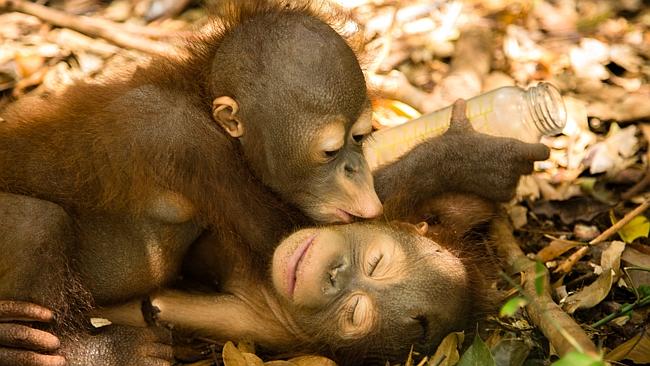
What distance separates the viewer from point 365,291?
3.27 metres

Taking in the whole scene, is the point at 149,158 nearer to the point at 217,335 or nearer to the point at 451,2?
the point at 217,335

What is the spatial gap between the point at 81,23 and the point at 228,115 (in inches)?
80.4

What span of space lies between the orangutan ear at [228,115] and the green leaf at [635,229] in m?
1.85

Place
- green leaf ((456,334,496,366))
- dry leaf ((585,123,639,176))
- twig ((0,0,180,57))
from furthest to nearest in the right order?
twig ((0,0,180,57)), dry leaf ((585,123,639,176)), green leaf ((456,334,496,366))

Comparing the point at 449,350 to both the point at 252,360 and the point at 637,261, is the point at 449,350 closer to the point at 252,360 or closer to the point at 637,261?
the point at 252,360

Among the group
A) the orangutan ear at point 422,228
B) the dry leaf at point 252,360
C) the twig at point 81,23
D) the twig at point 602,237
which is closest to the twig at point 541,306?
the twig at point 602,237

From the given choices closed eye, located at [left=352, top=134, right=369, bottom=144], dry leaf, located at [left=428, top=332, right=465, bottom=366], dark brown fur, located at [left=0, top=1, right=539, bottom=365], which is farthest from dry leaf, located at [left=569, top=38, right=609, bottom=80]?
dry leaf, located at [left=428, top=332, right=465, bottom=366]

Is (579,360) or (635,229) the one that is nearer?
(579,360)

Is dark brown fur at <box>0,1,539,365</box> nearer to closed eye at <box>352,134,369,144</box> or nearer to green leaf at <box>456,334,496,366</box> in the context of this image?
closed eye at <box>352,134,369,144</box>

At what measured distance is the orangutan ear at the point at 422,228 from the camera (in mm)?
3651

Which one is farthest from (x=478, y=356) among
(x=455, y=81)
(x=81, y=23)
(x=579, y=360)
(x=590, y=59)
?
(x=81, y=23)

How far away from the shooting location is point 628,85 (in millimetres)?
4895

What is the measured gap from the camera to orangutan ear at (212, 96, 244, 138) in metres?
3.36

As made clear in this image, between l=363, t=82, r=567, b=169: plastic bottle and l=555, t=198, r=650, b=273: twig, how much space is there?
0.54m
